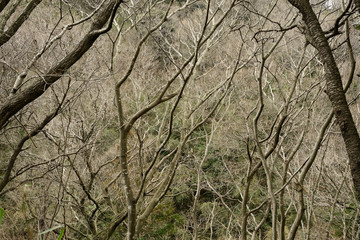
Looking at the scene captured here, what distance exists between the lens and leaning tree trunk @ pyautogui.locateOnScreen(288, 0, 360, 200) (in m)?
1.01

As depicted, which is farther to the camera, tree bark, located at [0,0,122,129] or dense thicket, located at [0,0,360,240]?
tree bark, located at [0,0,122,129]

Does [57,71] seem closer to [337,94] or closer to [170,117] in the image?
[170,117]

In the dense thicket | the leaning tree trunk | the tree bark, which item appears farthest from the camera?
the tree bark

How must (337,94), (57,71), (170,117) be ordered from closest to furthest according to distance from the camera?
(337,94) → (170,117) → (57,71)

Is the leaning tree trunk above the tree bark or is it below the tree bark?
below

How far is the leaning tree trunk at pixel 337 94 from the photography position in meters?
1.01

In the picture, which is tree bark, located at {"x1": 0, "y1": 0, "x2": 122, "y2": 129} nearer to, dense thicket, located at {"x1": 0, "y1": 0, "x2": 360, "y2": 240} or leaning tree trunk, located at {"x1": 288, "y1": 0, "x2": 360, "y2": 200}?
dense thicket, located at {"x1": 0, "y1": 0, "x2": 360, "y2": 240}

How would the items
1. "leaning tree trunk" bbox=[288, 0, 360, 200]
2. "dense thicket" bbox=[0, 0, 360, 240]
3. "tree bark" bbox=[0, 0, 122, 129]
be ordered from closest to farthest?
"leaning tree trunk" bbox=[288, 0, 360, 200] → "dense thicket" bbox=[0, 0, 360, 240] → "tree bark" bbox=[0, 0, 122, 129]

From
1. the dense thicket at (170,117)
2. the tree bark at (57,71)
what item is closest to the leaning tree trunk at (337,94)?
the dense thicket at (170,117)

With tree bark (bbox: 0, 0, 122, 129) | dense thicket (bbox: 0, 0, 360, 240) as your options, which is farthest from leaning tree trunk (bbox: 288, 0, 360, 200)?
tree bark (bbox: 0, 0, 122, 129)

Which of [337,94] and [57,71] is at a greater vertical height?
[57,71]

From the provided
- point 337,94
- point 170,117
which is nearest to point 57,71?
point 170,117

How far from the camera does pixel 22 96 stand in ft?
8.84

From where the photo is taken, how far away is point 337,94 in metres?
1.07
